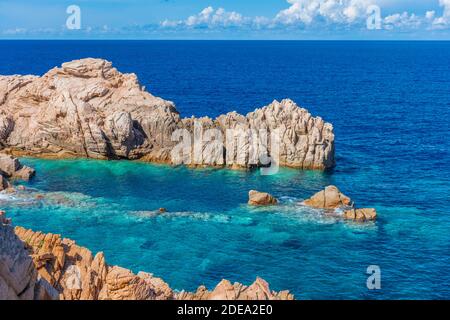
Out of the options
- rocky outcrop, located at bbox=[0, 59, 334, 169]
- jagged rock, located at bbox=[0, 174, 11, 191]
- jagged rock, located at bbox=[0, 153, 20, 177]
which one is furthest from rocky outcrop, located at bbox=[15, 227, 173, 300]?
rocky outcrop, located at bbox=[0, 59, 334, 169]

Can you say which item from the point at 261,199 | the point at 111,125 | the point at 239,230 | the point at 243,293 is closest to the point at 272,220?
the point at 239,230

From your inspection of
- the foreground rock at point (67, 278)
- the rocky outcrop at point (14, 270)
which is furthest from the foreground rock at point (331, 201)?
the rocky outcrop at point (14, 270)

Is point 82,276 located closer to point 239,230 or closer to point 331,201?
point 239,230

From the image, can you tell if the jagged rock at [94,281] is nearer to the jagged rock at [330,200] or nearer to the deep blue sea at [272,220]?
the deep blue sea at [272,220]

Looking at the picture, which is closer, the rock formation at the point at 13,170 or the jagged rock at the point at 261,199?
the jagged rock at the point at 261,199
